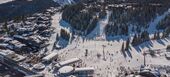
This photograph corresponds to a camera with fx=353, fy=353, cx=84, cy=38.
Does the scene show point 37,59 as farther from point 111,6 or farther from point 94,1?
point 94,1

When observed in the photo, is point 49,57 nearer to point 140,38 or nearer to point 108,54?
point 108,54

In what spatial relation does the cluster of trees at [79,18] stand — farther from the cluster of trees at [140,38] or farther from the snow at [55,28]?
the cluster of trees at [140,38]

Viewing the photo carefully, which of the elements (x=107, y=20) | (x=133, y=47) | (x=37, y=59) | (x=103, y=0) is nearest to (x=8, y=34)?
(x=37, y=59)

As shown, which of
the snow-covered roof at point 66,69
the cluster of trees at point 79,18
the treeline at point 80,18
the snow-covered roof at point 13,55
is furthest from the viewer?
the cluster of trees at point 79,18

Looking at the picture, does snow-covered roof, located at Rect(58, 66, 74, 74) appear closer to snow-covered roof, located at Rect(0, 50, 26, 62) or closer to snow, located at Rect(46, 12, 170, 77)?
snow, located at Rect(46, 12, 170, 77)

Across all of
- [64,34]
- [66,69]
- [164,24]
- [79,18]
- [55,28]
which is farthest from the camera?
[79,18]

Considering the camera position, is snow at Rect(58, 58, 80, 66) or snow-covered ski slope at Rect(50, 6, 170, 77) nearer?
snow at Rect(58, 58, 80, 66)

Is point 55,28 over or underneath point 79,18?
underneath

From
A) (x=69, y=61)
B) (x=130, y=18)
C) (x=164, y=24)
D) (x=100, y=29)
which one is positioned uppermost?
(x=130, y=18)

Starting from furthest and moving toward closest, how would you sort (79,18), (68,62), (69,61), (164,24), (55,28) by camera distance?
(79,18) → (55,28) → (164,24) → (69,61) → (68,62)

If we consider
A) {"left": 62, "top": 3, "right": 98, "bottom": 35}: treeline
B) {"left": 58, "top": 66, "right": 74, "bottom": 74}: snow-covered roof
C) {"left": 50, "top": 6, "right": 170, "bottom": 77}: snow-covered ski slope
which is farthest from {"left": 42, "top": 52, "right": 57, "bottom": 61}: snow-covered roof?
{"left": 62, "top": 3, "right": 98, "bottom": 35}: treeline

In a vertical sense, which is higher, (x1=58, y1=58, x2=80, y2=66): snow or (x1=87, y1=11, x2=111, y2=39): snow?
(x1=87, y1=11, x2=111, y2=39): snow

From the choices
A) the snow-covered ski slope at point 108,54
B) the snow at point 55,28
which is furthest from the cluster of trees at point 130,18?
the snow at point 55,28

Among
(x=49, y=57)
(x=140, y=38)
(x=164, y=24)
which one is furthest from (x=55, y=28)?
(x=164, y=24)
